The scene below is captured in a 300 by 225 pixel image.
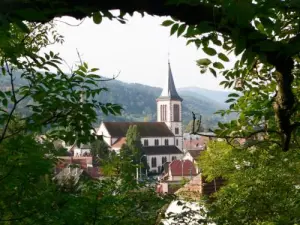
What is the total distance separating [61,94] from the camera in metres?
2.93

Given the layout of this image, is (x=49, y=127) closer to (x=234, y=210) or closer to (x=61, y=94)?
(x=61, y=94)

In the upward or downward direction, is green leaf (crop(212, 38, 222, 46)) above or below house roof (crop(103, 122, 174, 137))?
below

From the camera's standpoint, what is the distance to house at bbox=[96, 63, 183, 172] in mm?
102188

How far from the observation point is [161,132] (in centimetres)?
10825

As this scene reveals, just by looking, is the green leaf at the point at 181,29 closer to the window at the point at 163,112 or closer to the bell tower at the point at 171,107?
the bell tower at the point at 171,107

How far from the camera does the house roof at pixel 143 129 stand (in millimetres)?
103500

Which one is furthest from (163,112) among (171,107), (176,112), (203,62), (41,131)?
(203,62)

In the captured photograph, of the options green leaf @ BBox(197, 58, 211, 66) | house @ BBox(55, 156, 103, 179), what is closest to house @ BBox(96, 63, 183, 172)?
house @ BBox(55, 156, 103, 179)

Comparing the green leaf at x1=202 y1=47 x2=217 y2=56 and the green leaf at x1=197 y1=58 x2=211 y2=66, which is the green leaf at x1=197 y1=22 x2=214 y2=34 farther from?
the green leaf at x1=197 y1=58 x2=211 y2=66

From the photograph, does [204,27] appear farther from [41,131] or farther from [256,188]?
[256,188]

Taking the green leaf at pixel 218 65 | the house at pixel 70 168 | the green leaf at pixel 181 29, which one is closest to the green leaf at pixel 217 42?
the green leaf at pixel 181 29

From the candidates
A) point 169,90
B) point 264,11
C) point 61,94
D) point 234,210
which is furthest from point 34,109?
point 169,90

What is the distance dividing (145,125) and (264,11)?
350 ft

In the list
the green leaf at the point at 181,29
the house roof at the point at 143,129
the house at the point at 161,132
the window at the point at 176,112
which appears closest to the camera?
the green leaf at the point at 181,29
